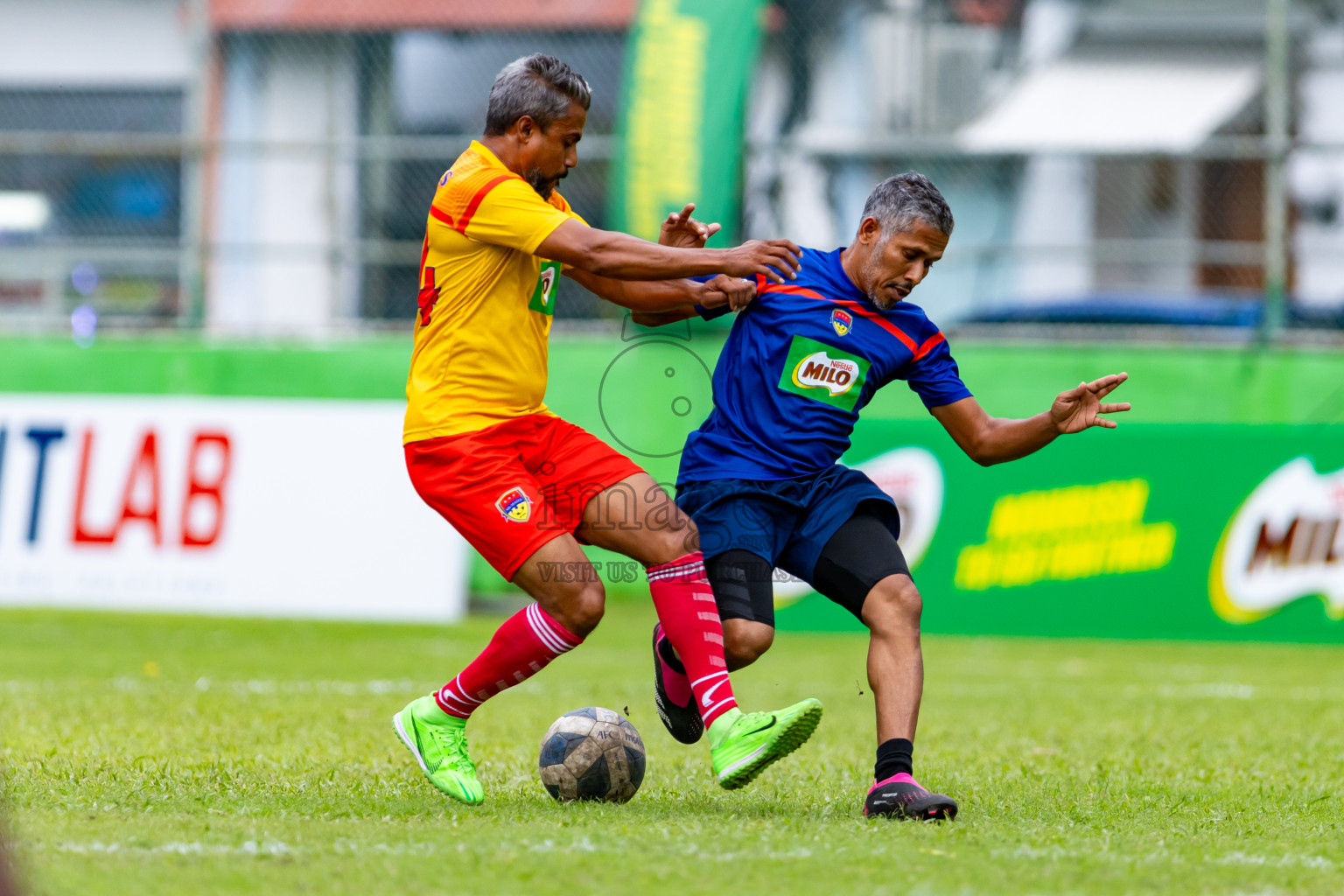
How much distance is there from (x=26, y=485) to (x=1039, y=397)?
741 centimetres

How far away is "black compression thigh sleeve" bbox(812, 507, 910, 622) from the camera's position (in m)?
4.63

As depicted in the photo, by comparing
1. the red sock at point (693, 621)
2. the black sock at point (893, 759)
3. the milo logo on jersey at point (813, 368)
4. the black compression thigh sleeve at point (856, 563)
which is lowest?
the black sock at point (893, 759)

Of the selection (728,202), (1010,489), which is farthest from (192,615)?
(1010,489)

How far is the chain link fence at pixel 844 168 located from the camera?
1315cm

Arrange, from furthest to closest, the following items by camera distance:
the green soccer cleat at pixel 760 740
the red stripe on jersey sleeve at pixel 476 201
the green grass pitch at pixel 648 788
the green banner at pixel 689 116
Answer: the green banner at pixel 689 116 < the red stripe on jersey sleeve at pixel 476 201 < the green soccer cleat at pixel 760 740 < the green grass pitch at pixel 648 788

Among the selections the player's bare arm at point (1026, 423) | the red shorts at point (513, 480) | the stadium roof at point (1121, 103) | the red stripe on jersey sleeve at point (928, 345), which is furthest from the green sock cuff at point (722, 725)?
the stadium roof at point (1121, 103)

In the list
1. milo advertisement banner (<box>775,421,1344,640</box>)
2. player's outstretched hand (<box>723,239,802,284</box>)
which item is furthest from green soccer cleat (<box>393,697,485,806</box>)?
milo advertisement banner (<box>775,421,1344,640</box>)

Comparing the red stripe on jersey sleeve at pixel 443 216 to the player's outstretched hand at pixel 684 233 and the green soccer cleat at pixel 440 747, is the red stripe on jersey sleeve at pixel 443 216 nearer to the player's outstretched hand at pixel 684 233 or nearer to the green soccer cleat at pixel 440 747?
the player's outstretched hand at pixel 684 233

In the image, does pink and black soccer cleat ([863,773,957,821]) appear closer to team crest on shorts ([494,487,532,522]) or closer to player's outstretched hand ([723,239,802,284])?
team crest on shorts ([494,487,532,522])

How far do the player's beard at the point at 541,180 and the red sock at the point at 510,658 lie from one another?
1.19 metres

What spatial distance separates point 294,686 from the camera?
7.90 m

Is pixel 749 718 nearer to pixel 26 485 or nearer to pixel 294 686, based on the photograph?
pixel 294 686

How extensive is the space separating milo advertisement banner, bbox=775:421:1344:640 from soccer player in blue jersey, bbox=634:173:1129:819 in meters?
6.16

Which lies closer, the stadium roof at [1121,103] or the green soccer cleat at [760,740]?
the green soccer cleat at [760,740]
